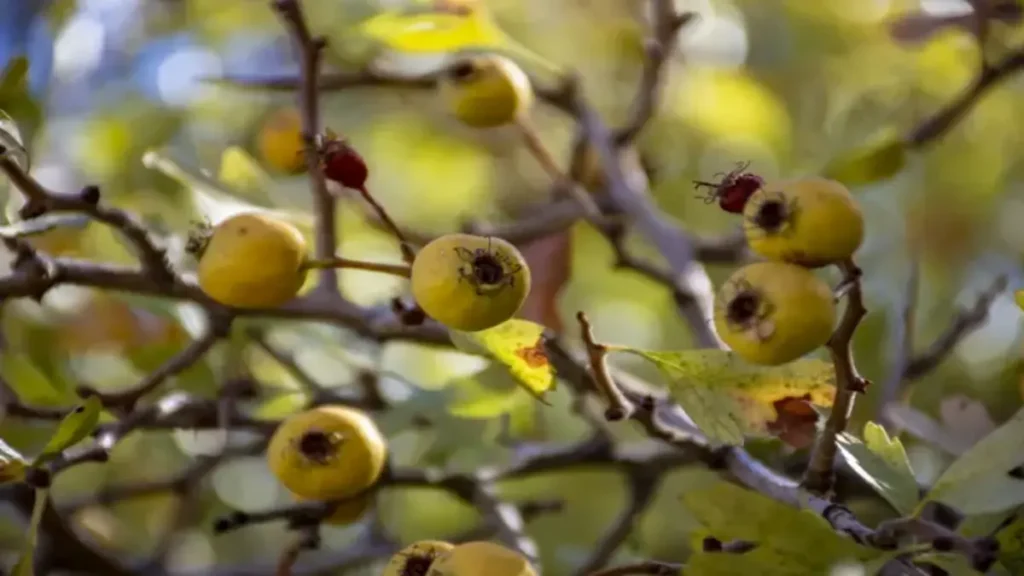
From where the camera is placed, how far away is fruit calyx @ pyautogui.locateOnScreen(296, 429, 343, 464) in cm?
76

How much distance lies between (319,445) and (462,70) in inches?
17.2

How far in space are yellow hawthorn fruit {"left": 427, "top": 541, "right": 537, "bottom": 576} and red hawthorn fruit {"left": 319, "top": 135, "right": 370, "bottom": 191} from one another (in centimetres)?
27

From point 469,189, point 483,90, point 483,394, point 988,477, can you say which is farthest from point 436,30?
point 469,189

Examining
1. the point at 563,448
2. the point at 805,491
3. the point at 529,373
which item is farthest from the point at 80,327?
the point at 805,491

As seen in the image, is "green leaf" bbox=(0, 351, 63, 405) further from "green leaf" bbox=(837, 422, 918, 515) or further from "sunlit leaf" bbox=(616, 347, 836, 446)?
"green leaf" bbox=(837, 422, 918, 515)

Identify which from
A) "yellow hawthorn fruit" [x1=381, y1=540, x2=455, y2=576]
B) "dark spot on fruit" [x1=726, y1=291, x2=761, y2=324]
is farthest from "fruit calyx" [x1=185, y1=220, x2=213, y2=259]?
"dark spot on fruit" [x1=726, y1=291, x2=761, y2=324]

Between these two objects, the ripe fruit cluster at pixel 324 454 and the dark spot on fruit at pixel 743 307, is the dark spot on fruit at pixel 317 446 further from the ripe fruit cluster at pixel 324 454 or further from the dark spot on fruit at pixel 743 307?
the dark spot on fruit at pixel 743 307

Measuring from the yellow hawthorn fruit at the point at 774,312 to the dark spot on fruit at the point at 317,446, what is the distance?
0.29m

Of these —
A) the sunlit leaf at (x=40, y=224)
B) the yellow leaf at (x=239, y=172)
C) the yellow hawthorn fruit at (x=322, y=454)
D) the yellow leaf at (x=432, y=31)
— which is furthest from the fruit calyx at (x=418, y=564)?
the yellow leaf at (x=432, y=31)

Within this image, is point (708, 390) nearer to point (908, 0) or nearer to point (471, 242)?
point (471, 242)

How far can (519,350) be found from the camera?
724mm

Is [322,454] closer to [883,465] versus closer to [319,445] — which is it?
[319,445]

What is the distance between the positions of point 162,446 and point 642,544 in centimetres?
71

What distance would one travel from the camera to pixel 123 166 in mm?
1653
